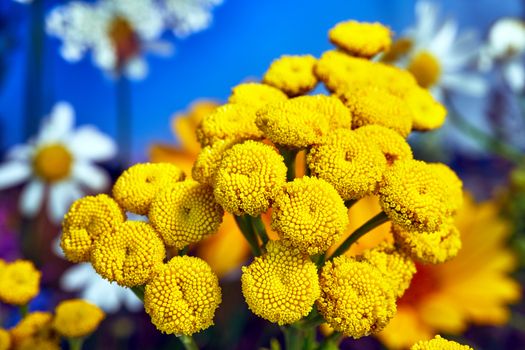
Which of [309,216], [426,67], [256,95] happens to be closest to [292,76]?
[256,95]

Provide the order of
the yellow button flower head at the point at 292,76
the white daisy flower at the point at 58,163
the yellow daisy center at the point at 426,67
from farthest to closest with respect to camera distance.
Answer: the white daisy flower at the point at 58,163 < the yellow daisy center at the point at 426,67 < the yellow button flower head at the point at 292,76

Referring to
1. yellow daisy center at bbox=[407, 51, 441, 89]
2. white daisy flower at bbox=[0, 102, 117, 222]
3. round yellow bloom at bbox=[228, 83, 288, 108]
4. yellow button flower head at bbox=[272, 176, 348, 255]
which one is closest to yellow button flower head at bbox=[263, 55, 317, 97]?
round yellow bloom at bbox=[228, 83, 288, 108]

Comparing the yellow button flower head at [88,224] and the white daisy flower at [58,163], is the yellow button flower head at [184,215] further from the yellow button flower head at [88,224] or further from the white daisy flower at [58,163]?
the white daisy flower at [58,163]

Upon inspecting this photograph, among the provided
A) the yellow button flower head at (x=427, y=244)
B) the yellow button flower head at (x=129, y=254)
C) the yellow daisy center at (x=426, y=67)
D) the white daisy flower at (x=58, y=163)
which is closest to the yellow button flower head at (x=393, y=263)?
the yellow button flower head at (x=427, y=244)

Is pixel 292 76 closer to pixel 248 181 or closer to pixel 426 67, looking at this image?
pixel 248 181

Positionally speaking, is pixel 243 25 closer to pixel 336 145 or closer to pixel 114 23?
pixel 114 23

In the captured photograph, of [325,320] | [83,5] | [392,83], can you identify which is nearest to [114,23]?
[83,5]

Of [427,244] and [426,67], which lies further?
[426,67]

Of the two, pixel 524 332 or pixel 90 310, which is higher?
pixel 524 332
